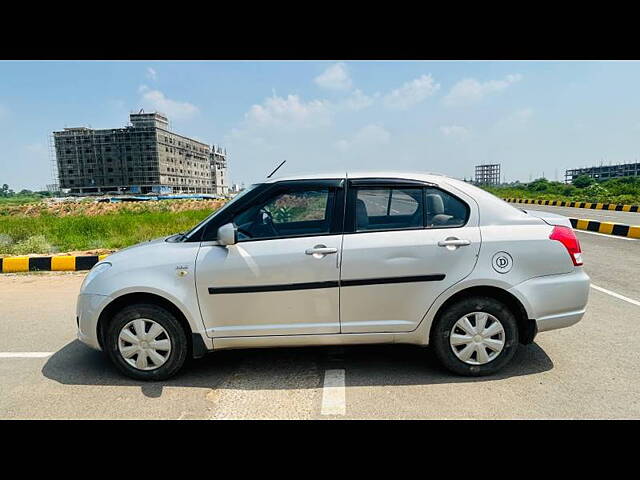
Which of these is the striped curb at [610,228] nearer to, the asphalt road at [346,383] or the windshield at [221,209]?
the asphalt road at [346,383]

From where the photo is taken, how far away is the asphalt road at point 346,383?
2.78 metres

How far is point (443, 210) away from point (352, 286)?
101cm

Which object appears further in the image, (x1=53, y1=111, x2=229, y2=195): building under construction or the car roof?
(x1=53, y1=111, x2=229, y2=195): building under construction

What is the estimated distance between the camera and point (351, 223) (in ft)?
10.4

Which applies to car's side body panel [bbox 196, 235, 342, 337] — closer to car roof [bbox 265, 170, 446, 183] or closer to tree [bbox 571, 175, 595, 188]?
car roof [bbox 265, 170, 446, 183]

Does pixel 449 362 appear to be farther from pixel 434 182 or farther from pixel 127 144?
pixel 127 144

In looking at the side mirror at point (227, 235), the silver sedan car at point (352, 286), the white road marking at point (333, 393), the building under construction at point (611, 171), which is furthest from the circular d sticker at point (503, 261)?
the building under construction at point (611, 171)

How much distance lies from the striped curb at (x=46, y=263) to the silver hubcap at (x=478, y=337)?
7.47 m

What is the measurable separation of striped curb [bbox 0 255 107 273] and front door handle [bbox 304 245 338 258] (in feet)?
21.8

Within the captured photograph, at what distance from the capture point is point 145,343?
322 centimetres

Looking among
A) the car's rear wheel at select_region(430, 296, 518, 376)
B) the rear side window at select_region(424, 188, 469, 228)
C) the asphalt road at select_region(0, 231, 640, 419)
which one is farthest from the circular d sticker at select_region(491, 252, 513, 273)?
the asphalt road at select_region(0, 231, 640, 419)

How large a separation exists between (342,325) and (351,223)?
84 centimetres

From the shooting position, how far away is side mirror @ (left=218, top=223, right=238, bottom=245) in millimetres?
3043
